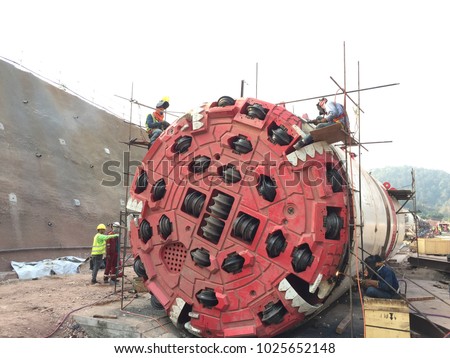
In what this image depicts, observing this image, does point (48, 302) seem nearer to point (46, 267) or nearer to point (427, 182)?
point (46, 267)

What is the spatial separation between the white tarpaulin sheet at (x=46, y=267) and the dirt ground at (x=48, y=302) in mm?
962

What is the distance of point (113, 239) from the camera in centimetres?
1122

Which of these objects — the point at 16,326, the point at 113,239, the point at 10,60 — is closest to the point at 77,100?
the point at 10,60

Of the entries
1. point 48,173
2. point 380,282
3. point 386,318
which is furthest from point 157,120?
point 48,173

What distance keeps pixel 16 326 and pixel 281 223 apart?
5.50m

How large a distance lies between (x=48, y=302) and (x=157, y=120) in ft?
17.4

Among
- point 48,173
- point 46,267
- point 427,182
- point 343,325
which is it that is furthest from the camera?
point 427,182

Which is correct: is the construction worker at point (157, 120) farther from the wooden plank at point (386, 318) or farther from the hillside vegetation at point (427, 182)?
the hillside vegetation at point (427, 182)

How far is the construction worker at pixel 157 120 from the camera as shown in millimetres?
8250

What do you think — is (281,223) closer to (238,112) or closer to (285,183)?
(285,183)

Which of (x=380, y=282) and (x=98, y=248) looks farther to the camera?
(x=98, y=248)

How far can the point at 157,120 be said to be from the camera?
8578 millimetres

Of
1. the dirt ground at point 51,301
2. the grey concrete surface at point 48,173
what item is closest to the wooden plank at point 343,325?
the dirt ground at point 51,301

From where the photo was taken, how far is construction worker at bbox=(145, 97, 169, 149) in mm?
8250
